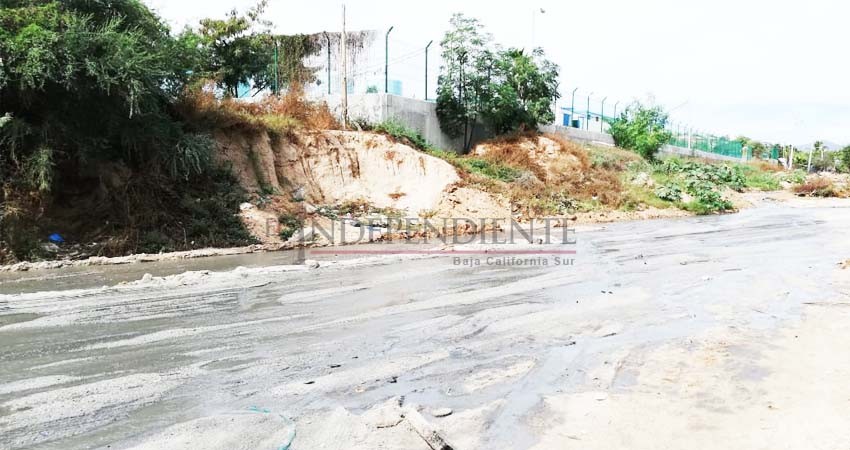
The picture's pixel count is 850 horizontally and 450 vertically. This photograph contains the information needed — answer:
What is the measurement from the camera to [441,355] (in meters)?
5.40

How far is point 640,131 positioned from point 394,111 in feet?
77.2

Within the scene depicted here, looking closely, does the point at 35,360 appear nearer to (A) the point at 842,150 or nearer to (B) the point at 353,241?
(B) the point at 353,241

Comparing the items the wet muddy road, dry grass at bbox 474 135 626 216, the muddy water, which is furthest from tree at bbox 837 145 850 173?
the muddy water

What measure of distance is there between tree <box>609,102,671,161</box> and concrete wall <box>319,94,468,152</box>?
1971cm

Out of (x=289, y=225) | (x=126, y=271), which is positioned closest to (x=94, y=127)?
(x=126, y=271)

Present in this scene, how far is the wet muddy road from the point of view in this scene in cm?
387

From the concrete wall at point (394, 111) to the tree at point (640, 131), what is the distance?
1971 cm

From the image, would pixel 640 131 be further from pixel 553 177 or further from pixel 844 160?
pixel 844 160

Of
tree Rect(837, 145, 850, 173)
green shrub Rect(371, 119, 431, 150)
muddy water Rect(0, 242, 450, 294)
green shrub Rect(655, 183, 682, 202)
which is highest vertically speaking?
tree Rect(837, 145, 850, 173)

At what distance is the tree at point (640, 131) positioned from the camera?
39781 millimetres

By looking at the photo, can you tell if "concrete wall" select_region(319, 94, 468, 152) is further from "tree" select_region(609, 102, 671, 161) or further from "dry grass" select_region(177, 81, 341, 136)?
"tree" select_region(609, 102, 671, 161)

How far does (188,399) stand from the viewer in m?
4.34

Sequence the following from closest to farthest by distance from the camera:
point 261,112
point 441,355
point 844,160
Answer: point 441,355, point 261,112, point 844,160

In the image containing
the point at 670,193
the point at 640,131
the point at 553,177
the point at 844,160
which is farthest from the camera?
the point at 844,160
